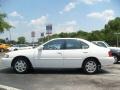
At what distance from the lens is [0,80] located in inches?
485

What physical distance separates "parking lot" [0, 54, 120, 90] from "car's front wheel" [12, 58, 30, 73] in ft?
0.93

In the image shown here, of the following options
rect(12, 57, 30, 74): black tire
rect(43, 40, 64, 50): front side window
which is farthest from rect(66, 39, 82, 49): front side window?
rect(12, 57, 30, 74): black tire

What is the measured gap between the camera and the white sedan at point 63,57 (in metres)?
14.1

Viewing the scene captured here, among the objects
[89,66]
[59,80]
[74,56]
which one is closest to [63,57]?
[74,56]

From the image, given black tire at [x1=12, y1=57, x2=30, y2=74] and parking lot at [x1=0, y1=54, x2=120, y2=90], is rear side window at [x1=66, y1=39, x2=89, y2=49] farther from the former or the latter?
black tire at [x1=12, y1=57, x2=30, y2=74]

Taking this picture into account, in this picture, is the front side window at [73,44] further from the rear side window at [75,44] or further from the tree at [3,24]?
the tree at [3,24]

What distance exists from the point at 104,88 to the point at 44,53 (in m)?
4.36

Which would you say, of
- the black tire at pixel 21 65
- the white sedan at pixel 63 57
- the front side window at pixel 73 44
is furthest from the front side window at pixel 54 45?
the black tire at pixel 21 65

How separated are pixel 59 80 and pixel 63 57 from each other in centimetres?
198

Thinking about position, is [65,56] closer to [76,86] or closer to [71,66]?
[71,66]

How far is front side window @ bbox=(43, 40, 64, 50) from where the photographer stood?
14.4 meters

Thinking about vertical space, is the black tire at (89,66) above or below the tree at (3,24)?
below

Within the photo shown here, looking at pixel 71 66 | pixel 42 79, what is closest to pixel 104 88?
pixel 42 79

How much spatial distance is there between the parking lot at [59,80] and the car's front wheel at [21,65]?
11.1 inches
